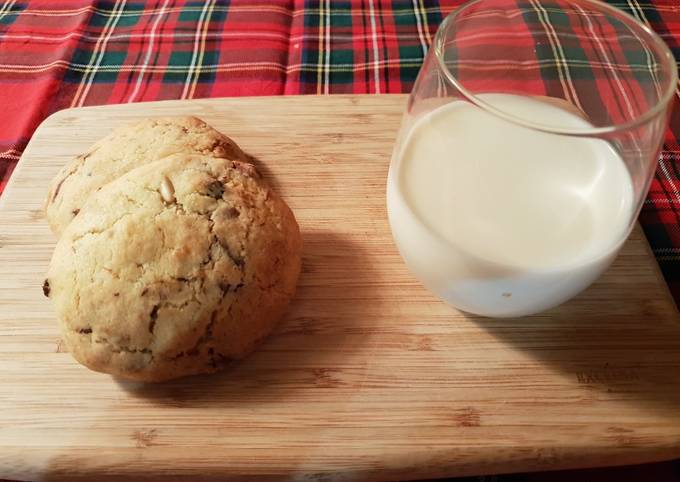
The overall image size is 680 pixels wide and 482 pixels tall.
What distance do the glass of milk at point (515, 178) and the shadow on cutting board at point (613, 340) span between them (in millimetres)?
50

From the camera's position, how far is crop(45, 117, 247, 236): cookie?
2.57 feet

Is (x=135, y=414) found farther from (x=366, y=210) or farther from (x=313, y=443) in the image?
(x=366, y=210)

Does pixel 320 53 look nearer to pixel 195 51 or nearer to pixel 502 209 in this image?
pixel 195 51

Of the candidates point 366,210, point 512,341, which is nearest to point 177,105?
point 366,210

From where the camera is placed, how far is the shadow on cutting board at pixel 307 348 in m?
0.68

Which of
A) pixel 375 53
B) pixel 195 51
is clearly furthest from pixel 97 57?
pixel 375 53

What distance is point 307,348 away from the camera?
721mm

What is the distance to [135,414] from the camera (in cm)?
66

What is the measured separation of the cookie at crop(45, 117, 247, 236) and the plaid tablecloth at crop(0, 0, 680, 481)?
1.32ft

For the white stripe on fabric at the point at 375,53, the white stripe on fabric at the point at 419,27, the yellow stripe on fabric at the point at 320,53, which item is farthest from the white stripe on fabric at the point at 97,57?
the white stripe on fabric at the point at 419,27

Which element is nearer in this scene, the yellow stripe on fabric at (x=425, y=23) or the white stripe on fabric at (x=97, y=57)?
the white stripe on fabric at (x=97, y=57)

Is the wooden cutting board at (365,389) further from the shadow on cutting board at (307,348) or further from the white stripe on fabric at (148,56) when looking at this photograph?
the white stripe on fabric at (148,56)

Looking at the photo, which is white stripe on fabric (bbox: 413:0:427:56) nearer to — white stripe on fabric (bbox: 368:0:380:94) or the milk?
white stripe on fabric (bbox: 368:0:380:94)

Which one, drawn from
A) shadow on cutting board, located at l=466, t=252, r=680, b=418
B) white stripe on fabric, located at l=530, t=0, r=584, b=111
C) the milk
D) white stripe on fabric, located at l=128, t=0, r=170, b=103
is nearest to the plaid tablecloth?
white stripe on fabric, located at l=128, t=0, r=170, b=103
